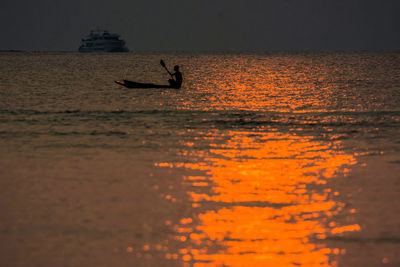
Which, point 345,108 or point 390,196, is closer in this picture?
point 390,196

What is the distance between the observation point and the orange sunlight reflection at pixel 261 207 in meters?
7.98

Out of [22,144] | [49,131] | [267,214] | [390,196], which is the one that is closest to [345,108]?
[49,131]

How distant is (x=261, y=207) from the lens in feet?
33.9

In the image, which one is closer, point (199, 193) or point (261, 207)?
point (261, 207)

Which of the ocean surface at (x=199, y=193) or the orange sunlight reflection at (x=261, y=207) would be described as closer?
the orange sunlight reflection at (x=261, y=207)

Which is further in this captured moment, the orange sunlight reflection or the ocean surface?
the ocean surface

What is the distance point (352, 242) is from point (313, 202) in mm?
2320

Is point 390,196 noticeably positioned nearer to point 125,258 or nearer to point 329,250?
point 329,250

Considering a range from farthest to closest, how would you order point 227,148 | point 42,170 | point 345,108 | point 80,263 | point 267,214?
point 345,108, point 227,148, point 42,170, point 267,214, point 80,263

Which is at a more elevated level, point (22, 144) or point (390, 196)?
point (390, 196)

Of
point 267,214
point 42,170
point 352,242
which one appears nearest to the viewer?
point 352,242

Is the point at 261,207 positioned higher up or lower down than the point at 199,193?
higher up

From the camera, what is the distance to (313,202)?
1081 cm

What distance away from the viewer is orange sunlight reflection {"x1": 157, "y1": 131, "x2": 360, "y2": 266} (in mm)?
7984
